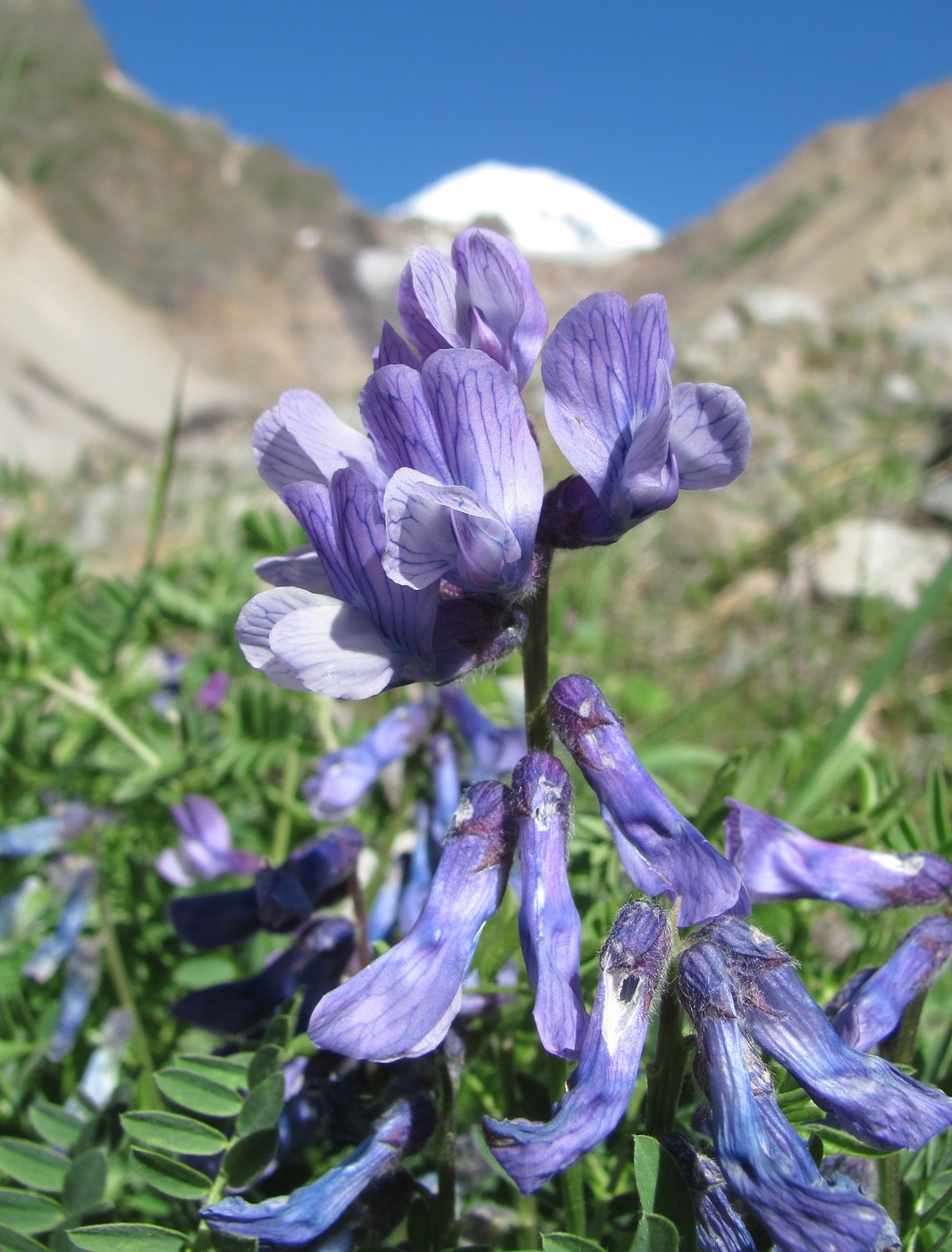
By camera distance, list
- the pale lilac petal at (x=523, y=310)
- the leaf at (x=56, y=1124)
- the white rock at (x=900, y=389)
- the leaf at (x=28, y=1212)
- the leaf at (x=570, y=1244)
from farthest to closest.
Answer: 1. the white rock at (x=900, y=389)
2. the leaf at (x=56, y=1124)
3. the leaf at (x=28, y=1212)
4. the pale lilac petal at (x=523, y=310)
5. the leaf at (x=570, y=1244)

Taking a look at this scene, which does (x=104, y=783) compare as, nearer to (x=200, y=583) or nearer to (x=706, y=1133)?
(x=200, y=583)

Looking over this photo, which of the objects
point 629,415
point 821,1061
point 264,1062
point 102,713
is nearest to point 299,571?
point 629,415

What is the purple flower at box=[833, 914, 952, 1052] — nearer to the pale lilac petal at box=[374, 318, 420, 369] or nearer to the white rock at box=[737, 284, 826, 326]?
the pale lilac petal at box=[374, 318, 420, 369]

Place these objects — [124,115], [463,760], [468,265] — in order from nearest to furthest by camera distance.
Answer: [468,265], [463,760], [124,115]

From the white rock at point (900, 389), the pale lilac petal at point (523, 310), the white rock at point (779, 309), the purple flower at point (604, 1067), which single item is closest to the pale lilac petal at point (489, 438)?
the pale lilac petal at point (523, 310)

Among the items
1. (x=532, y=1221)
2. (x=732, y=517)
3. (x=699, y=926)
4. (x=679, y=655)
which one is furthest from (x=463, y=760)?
(x=732, y=517)

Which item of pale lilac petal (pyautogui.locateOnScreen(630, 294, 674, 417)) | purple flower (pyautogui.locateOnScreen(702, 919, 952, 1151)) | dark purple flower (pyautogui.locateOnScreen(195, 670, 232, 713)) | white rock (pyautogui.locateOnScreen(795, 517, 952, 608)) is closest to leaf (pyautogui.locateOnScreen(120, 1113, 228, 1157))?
purple flower (pyautogui.locateOnScreen(702, 919, 952, 1151))

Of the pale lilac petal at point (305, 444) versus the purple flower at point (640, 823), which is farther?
the pale lilac petal at point (305, 444)

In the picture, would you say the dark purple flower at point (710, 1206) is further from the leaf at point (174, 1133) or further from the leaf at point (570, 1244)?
the leaf at point (174, 1133)
